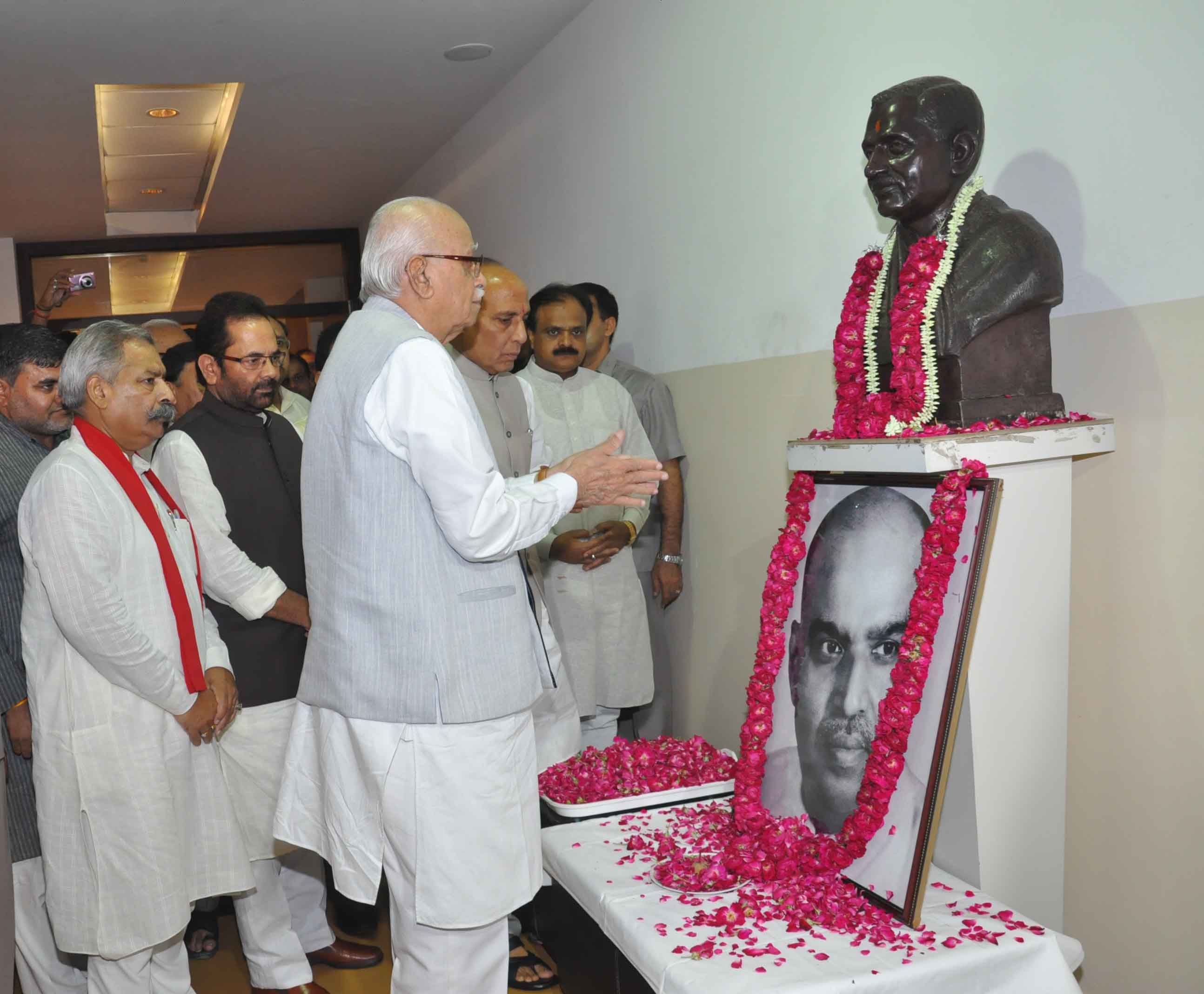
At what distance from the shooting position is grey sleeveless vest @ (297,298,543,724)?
2.02 metres

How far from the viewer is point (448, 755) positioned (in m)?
2.04

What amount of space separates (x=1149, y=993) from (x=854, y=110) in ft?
6.98

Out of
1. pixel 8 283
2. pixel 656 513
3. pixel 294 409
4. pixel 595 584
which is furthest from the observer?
pixel 8 283

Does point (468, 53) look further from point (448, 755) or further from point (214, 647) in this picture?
point (448, 755)

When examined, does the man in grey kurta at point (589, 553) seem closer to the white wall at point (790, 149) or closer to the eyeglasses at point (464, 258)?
the white wall at point (790, 149)

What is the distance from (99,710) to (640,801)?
1.30 m

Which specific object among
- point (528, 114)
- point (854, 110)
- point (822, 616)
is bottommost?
point (822, 616)

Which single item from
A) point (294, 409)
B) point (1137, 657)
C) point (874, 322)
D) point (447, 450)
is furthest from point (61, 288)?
point (1137, 657)

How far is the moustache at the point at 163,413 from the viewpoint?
257cm

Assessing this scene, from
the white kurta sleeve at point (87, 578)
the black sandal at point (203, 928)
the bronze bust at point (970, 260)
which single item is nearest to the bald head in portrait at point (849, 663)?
the bronze bust at point (970, 260)

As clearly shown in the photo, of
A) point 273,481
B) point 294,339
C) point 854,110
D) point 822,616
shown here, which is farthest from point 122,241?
point 822,616

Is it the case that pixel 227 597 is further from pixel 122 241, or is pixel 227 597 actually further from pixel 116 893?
pixel 122 241

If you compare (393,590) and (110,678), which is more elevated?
(393,590)

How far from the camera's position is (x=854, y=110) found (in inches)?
113
